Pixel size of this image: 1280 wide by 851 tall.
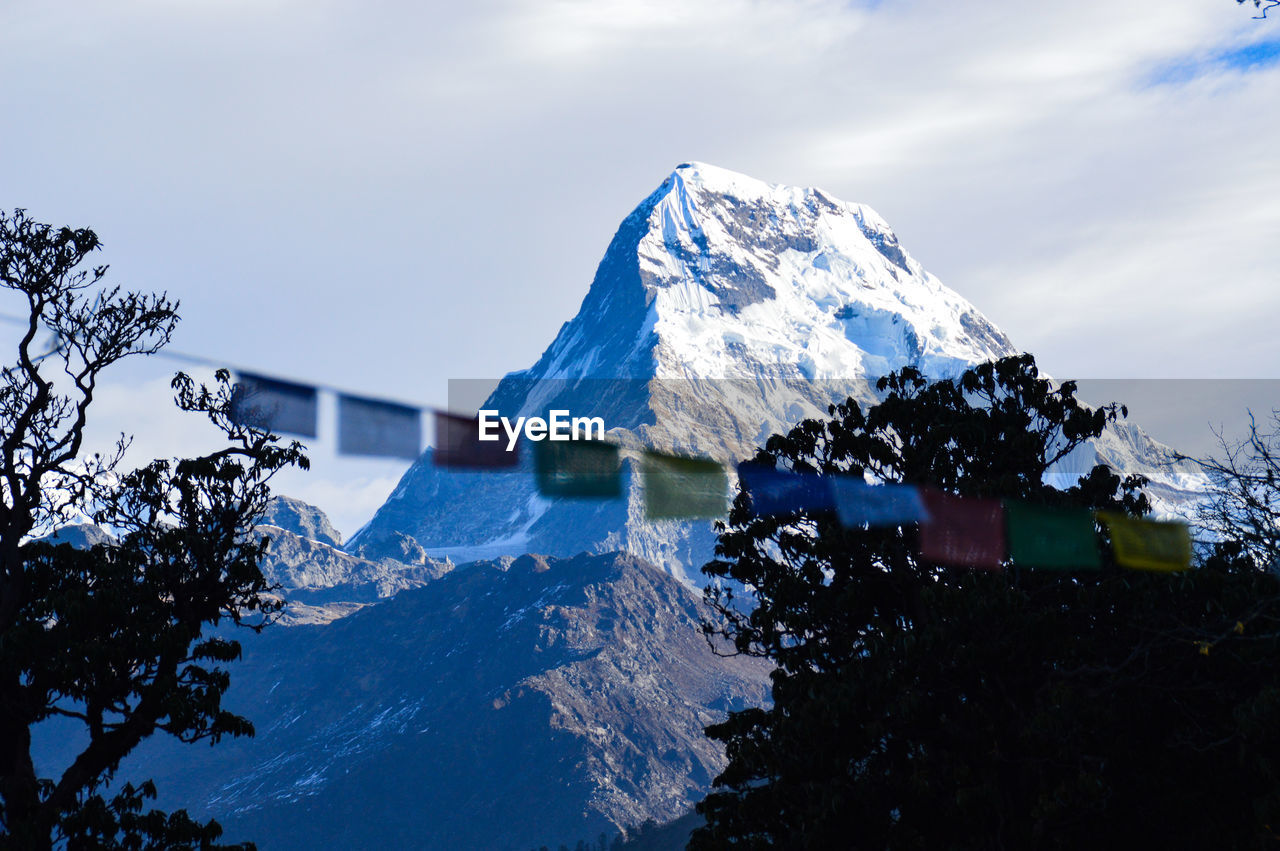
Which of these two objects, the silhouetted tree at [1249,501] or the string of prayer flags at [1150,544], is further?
the string of prayer flags at [1150,544]

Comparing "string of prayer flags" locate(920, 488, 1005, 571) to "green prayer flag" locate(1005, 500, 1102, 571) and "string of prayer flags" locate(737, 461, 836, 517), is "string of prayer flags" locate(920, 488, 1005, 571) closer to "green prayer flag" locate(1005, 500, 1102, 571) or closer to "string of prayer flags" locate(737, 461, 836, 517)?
"green prayer flag" locate(1005, 500, 1102, 571)

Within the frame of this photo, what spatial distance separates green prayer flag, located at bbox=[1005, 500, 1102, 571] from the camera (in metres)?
31.6

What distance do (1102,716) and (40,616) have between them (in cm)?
2330

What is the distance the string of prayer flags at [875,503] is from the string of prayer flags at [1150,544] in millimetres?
5118

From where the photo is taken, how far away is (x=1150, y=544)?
31.3 m

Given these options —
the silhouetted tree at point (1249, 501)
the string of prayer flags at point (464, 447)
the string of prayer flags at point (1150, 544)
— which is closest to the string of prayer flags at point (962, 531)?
the string of prayer flags at point (1150, 544)

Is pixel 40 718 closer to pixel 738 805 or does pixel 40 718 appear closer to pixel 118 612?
pixel 118 612

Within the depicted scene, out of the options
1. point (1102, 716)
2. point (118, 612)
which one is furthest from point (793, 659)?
point (118, 612)

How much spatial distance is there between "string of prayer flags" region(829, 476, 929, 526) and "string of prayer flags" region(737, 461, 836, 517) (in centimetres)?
38

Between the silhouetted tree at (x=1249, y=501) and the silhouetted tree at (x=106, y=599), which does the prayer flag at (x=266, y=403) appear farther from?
the silhouetted tree at (x=1249, y=501)

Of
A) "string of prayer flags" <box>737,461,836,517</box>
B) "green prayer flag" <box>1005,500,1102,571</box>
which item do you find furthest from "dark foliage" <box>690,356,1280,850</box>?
"string of prayer flags" <box>737,461,836,517</box>

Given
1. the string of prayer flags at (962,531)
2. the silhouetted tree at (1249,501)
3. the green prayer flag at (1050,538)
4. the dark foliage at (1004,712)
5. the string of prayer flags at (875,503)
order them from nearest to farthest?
the silhouetted tree at (1249,501), the dark foliage at (1004,712), the green prayer flag at (1050,538), the string of prayer flags at (962,531), the string of prayer flags at (875,503)

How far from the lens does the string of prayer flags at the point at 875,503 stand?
34906 mm

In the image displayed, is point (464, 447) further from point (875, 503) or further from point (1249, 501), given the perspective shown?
point (1249, 501)
